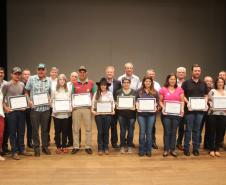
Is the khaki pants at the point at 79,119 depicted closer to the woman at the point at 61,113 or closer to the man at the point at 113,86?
the woman at the point at 61,113

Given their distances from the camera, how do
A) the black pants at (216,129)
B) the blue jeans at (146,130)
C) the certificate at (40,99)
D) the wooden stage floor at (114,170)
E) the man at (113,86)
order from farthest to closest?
the man at (113,86)
the black pants at (216,129)
the blue jeans at (146,130)
the certificate at (40,99)
the wooden stage floor at (114,170)

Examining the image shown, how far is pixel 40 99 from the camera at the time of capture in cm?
551

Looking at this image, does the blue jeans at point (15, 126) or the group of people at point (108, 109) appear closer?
the blue jeans at point (15, 126)

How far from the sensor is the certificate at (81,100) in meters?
5.68

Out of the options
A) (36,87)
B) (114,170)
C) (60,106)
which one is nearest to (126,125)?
(114,170)

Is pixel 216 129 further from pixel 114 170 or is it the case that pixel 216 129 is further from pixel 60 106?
pixel 60 106

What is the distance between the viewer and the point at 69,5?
33.2 ft

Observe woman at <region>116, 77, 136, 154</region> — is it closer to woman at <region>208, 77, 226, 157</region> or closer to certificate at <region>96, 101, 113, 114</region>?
certificate at <region>96, 101, 113, 114</region>

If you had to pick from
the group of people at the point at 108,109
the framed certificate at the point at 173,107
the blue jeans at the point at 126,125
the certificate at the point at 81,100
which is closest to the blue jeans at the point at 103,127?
the group of people at the point at 108,109

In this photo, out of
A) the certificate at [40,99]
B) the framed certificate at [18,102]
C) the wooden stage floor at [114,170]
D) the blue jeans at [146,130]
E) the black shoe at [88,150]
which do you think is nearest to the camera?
the wooden stage floor at [114,170]

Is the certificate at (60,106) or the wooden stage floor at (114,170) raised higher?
the certificate at (60,106)

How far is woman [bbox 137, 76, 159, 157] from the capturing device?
220 inches

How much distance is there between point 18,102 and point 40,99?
350 mm

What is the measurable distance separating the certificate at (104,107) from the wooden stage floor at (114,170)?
2.48ft
